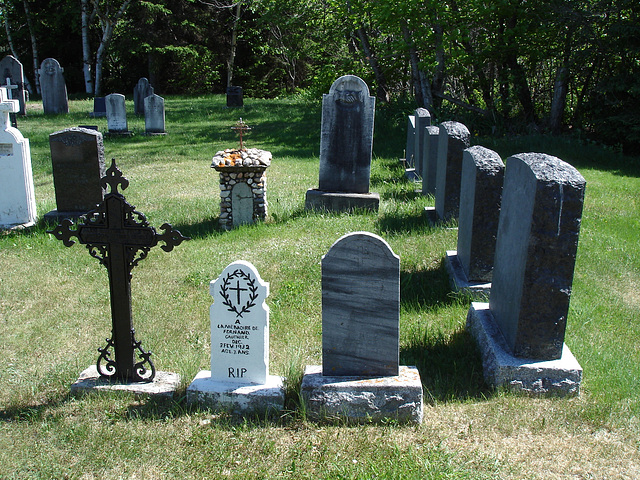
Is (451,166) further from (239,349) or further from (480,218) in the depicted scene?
(239,349)

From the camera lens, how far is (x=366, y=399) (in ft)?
12.8

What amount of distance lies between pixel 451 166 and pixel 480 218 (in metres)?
2.02

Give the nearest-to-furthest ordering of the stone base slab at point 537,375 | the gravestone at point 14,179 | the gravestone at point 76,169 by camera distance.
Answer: the stone base slab at point 537,375 < the gravestone at point 76,169 < the gravestone at point 14,179

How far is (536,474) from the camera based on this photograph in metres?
3.35

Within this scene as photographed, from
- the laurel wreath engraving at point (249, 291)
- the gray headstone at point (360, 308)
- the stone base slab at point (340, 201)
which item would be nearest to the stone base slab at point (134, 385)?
the laurel wreath engraving at point (249, 291)

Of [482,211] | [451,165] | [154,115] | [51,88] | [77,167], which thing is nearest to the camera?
[482,211]

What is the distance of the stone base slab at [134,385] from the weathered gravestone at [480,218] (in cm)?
290

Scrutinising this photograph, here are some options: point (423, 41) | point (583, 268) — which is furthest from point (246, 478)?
point (423, 41)

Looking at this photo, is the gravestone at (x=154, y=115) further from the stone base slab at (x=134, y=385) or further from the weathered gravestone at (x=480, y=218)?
the stone base slab at (x=134, y=385)

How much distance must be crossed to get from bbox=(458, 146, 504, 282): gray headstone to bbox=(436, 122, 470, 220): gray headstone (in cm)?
150

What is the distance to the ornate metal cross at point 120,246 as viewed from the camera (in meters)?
4.19

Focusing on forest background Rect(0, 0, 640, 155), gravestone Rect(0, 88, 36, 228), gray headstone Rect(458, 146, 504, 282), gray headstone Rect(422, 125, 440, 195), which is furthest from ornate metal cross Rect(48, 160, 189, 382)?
forest background Rect(0, 0, 640, 155)

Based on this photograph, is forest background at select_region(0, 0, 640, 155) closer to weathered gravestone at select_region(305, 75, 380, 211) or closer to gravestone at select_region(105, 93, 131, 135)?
gravestone at select_region(105, 93, 131, 135)

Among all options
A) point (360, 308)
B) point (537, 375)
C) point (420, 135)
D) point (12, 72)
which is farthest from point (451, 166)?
point (12, 72)
